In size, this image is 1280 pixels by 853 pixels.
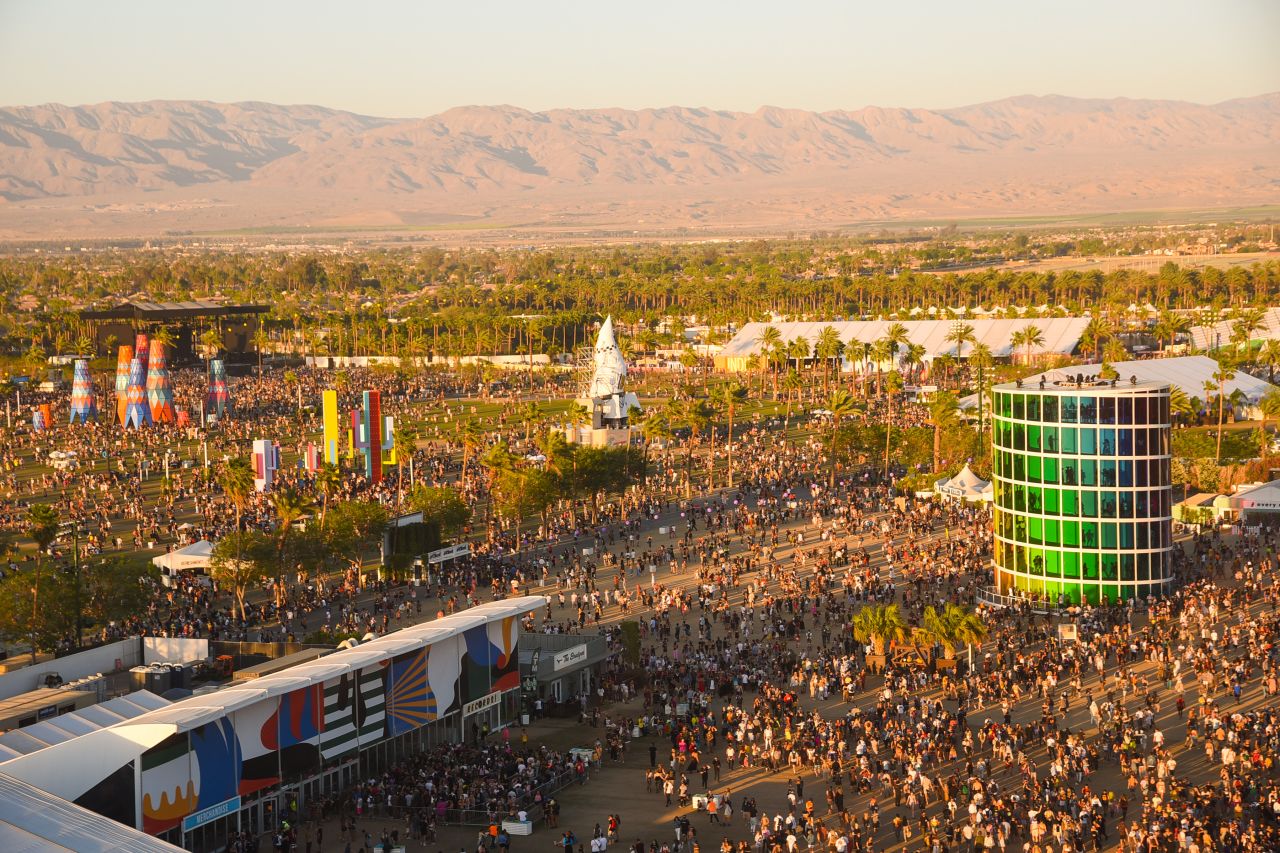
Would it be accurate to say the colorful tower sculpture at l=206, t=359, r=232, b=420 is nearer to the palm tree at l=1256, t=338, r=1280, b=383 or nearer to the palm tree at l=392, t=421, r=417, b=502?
the palm tree at l=392, t=421, r=417, b=502

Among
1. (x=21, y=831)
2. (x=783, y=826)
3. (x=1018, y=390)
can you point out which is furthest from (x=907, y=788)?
(x=1018, y=390)

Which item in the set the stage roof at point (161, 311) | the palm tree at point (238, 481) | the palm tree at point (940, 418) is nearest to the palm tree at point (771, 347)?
the palm tree at point (940, 418)

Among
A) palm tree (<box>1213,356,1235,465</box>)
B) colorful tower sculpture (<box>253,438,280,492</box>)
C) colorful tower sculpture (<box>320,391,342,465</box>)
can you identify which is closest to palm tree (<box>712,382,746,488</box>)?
colorful tower sculpture (<box>320,391,342,465</box>)

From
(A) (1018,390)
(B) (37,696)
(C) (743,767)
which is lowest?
(C) (743,767)

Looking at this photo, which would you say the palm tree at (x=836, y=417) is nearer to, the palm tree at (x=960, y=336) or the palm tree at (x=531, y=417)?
the palm tree at (x=531, y=417)

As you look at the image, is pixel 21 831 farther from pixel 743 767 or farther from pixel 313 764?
pixel 743 767

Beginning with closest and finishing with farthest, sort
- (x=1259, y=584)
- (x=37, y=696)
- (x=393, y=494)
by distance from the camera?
(x=37, y=696) → (x=1259, y=584) → (x=393, y=494)
